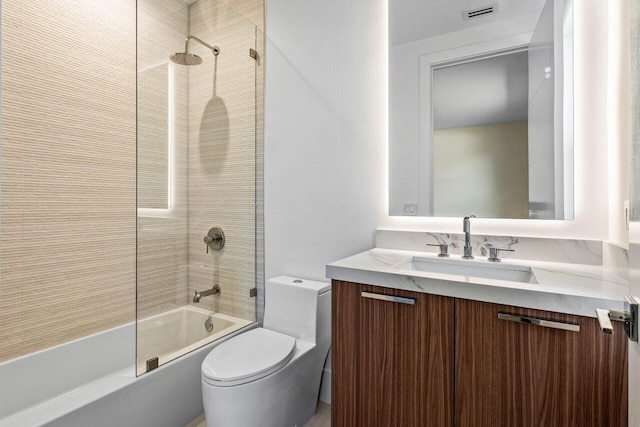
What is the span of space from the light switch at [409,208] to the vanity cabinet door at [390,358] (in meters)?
0.65

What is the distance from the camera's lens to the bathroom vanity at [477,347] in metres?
0.88

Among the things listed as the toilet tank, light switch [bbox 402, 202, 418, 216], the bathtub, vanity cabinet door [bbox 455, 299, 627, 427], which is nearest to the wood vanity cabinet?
vanity cabinet door [bbox 455, 299, 627, 427]

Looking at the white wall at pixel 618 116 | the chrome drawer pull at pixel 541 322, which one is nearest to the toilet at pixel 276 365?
the chrome drawer pull at pixel 541 322

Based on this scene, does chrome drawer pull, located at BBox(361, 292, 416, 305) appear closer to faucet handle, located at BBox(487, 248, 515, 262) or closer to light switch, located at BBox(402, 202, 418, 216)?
faucet handle, located at BBox(487, 248, 515, 262)

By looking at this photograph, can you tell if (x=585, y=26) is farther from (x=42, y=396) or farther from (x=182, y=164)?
(x=42, y=396)

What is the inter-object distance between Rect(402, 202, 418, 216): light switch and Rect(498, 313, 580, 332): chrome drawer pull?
2.62 ft

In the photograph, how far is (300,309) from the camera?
1.77 m

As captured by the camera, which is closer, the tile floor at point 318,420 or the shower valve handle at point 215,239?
the tile floor at point 318,420

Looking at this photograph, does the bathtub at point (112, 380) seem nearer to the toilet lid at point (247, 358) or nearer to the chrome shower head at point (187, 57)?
the toilet lid at point (247, 358)

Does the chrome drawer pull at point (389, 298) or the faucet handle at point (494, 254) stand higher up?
the faucet handle at point (494, 254)

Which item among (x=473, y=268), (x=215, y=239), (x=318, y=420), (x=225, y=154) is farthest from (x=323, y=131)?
(x=318, y=420)

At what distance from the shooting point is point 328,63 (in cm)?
191

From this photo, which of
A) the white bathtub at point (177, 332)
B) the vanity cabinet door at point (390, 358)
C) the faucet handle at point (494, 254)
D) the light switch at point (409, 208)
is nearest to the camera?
the vanity cabinet door at point (390, 358)

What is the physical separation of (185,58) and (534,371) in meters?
2.16
